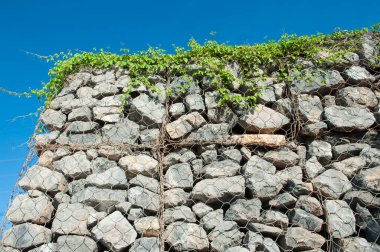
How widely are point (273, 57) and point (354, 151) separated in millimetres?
1261

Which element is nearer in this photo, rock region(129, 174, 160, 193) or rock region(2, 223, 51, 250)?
rock region(2, 223, 51, 250)

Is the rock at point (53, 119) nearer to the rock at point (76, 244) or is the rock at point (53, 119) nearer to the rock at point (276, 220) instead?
the rock at point (76, 244)

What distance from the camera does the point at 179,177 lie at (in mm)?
3449

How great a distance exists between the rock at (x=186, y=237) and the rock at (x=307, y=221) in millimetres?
752

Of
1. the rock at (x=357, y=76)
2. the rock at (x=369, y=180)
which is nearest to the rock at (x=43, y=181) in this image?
the rock at (x=369, y=180)

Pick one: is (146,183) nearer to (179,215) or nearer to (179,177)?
(179,177)

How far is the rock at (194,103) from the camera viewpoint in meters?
3.74

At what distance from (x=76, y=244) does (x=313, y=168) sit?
2.12 metres

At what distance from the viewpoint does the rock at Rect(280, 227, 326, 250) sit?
307 cm

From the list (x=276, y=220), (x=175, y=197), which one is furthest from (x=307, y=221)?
(x=175, y=197)

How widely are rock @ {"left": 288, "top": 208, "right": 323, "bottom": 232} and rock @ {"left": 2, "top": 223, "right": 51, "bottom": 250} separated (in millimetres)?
2026

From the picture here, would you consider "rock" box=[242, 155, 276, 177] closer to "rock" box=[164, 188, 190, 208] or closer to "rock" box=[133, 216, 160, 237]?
"rock" box=[164, 188, 190, 208]

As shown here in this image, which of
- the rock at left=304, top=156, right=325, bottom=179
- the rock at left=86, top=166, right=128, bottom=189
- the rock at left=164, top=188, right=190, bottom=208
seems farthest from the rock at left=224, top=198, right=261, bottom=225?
the rock at left=86, top=166, right=128, bottom=189

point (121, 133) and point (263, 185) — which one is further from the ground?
point (121, 133)
